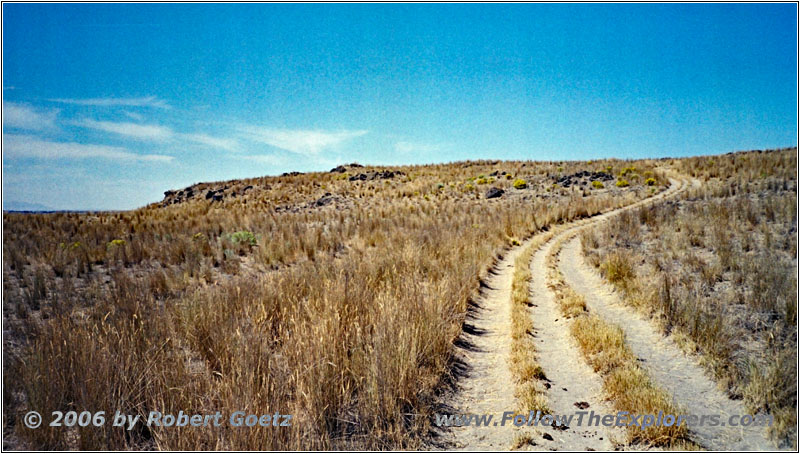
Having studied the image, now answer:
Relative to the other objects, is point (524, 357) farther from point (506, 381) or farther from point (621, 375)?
point (621, 375)

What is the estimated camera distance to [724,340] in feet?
16.0

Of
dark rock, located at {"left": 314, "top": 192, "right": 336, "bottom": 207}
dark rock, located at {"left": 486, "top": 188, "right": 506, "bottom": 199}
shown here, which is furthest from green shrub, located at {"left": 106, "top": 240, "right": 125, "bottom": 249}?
dark rock, located at {"left": 486, "top": 188, "right": 506, "bottom": 199}

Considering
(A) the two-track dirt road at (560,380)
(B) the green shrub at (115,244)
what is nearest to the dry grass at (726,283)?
(A) the two-track dirt road at (560,380)

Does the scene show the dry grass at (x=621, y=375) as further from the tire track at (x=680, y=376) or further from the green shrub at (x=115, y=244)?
the green shrub at (x=115, y=244)

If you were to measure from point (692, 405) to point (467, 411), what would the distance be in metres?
2.26

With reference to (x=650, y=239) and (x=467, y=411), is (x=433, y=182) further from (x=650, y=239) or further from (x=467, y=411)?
(x=467, y=411)

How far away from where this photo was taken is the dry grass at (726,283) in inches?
156

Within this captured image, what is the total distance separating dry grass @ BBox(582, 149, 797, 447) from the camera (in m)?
3.96

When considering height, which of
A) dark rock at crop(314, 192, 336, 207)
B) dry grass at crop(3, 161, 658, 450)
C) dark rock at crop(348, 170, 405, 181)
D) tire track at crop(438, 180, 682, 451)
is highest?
dark rock at crop(348, 170, 405, 181)

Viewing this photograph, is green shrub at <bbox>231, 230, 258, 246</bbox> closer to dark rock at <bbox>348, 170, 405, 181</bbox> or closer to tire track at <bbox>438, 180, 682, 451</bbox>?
tire track at <bbox>438, 180, 682, 451</bbox>

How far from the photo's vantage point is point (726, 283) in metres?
7.68

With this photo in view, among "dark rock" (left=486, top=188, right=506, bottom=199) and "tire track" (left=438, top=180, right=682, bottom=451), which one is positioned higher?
"dark rock" (left=486, top=188, right=506, bottom=199)

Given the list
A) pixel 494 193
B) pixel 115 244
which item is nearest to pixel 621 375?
pixel 115 244

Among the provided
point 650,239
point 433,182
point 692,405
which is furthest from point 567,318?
point 433,182
